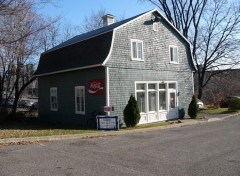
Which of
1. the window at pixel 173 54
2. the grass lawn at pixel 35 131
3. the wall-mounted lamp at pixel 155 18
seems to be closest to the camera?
the grass lawn at pixel 35 131

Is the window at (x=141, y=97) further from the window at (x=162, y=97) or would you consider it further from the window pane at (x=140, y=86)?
the window at (x=162, y=97)

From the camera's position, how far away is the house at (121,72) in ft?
58.7

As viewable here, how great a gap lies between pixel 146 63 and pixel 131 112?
397 cm

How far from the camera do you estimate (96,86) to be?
58.7 ft

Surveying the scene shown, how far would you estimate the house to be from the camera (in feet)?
58.7

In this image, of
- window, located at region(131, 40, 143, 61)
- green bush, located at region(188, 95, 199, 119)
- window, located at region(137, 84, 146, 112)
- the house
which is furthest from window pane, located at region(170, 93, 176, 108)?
window, located at region(131, 40, 143, 61)

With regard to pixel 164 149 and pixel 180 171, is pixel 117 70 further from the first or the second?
pixel 180 171

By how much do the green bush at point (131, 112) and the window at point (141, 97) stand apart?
190cm

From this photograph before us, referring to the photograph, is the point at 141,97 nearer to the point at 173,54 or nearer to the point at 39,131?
the point at 173,54

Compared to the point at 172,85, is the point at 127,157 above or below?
below

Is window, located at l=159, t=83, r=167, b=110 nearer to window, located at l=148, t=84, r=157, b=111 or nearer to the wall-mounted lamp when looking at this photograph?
window, located at l=148, t=84, r=157, b=111

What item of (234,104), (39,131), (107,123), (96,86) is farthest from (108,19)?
(234,104)

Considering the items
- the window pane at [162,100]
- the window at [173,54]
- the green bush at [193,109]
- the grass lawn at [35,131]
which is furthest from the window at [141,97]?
the green bush at [193,109]

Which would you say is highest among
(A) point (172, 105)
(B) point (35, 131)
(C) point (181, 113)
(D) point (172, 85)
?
(D) point (172, 85)
